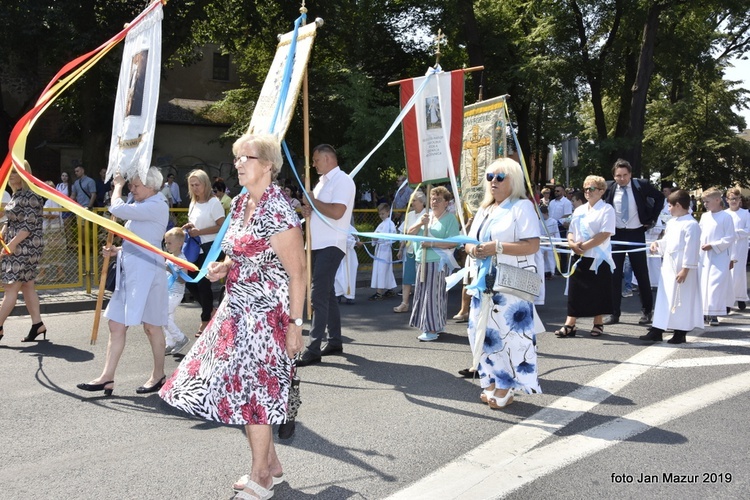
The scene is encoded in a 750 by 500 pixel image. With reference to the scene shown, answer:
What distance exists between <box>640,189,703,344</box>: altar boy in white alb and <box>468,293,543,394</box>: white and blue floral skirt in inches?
131

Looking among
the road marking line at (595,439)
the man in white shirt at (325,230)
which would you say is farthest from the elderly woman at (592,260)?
the man in white shirt at (325,230)

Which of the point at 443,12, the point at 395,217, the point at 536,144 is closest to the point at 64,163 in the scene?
the point at 443,12

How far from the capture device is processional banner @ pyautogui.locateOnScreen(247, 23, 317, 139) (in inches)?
226

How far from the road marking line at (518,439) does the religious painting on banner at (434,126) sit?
9.36 ft

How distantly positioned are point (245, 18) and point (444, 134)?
17221 mm

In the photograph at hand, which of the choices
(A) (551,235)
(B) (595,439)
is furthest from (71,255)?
(B) (595,439)

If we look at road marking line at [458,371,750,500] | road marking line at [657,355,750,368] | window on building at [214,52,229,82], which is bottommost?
road marking line at [458,371,750,500]

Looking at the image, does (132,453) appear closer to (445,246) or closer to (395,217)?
(445,246)

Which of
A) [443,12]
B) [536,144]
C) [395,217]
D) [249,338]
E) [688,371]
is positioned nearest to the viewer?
[249,338]

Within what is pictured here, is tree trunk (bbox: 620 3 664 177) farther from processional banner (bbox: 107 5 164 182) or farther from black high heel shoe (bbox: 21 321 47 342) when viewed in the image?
processional banner (bbox: 107 5 164 182)

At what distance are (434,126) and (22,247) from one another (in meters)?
4.69

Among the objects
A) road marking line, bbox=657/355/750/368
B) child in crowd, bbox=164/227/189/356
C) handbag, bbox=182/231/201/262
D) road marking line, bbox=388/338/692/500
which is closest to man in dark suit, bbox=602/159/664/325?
road marking line, bbox=657/355/750/368

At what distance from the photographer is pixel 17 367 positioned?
7.10 m

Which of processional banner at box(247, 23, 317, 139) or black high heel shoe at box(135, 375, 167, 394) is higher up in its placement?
processional banner at box(247, 23, 317, 139)
